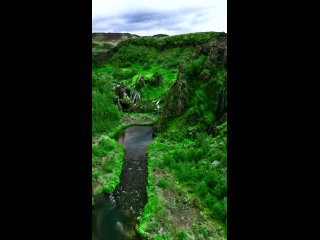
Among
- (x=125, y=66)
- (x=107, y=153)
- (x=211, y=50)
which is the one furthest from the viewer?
(x=125, y=66)

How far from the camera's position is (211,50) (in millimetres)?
36844

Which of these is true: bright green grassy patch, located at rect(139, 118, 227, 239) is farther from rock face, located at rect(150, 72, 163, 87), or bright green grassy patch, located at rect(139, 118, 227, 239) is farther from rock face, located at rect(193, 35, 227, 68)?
rock face, located at rect(150, 72, 163, 87)

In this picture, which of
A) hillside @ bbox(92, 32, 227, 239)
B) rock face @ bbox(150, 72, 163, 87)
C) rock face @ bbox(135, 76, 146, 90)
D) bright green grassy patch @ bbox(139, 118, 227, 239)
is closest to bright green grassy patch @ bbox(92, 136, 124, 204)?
hillside @ bbox(92, 32, 227, 239)

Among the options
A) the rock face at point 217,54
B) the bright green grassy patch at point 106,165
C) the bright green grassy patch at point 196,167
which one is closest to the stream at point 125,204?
the bright green grassy patch at point 106,165

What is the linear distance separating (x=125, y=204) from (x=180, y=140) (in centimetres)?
1335

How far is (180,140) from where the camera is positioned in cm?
3281

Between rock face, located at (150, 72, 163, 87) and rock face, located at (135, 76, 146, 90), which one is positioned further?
rock face, located at (150, 72, 163, 87)

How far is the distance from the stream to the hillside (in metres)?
0.54

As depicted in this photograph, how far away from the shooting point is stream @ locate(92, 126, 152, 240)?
17497 millimetres

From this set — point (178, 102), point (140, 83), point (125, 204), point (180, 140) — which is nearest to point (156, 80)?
point (140, 83)

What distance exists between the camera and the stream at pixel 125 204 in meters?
17.5
